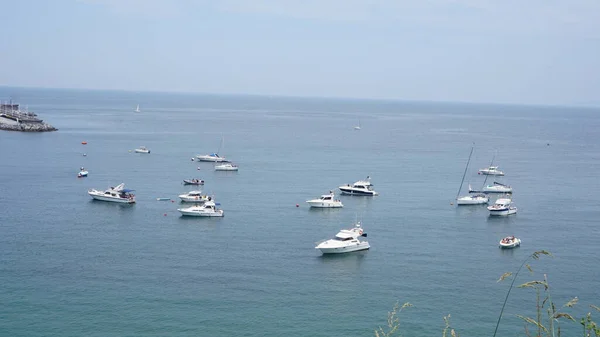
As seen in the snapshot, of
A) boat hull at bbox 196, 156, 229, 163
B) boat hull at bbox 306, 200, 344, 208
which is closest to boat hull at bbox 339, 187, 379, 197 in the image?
boat hull at bbox 306, 200, 344, 208

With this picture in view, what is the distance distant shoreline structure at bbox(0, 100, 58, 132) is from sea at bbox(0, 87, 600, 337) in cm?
4091

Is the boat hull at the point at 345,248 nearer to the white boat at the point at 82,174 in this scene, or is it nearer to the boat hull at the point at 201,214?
the boat hull at the point at 201,214

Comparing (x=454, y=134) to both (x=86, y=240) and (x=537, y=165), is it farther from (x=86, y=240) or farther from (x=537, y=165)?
(x=86, y=240)

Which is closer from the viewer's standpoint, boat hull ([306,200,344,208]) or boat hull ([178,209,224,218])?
boat hull ([178,209,224,218])

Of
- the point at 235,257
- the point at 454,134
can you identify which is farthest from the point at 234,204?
the point at 454,134

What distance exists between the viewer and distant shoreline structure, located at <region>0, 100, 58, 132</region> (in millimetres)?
141750

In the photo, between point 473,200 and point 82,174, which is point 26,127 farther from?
point 473,200

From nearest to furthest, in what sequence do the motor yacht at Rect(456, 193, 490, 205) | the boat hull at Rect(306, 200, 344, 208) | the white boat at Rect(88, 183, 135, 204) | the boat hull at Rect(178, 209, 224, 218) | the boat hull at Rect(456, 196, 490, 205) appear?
the boat hull at Rect(178, 209, 224, 218) < the white boat at Rect(88, 183, 135, 204) < the boat hull at Rect(306, 200, 344, 208) < the boat hull at Rect(456, 196, 490, 205) < the motor yacht at Rect(456, 193, 490, 205)

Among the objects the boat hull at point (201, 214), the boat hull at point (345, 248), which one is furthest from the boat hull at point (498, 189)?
the boat hull at point (201, 214)

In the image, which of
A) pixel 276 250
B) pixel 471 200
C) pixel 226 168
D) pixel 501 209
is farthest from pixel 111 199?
pixel 501 209

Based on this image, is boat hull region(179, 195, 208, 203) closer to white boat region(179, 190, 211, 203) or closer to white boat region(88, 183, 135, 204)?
white boat region(179, 190, 211, 203)

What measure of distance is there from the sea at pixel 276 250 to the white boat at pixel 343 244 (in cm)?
79

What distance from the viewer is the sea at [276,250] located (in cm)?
3741

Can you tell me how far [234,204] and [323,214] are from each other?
9916 millimetres
